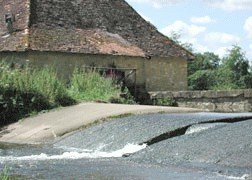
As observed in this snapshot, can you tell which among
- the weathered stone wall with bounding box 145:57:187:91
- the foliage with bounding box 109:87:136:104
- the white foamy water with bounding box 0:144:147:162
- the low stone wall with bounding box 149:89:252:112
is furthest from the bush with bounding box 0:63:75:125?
the weathered stone wall with bounding box 145:57:187:91

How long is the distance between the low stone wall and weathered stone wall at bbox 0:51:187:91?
21.0 feet

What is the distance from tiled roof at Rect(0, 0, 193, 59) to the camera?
29.8 metres

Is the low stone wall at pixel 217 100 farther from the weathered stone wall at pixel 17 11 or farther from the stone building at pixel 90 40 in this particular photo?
the weathered stone wall at pixel 17 11

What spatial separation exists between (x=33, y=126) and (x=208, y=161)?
8.21 meters

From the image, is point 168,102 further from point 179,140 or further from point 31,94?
point 179,140

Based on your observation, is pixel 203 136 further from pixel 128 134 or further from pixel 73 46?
pixel 73 46

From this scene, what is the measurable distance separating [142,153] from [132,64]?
20.7 m

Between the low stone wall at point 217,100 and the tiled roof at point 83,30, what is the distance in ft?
24.5

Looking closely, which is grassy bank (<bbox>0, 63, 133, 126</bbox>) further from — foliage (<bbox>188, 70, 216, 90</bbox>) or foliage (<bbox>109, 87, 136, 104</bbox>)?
foliage (<bbox>188, 70, 216, 90</bbox>)

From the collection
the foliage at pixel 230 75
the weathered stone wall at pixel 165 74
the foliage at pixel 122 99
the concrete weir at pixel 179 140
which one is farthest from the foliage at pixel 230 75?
the concrete weir at pixel 179 140

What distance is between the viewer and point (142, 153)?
11953mm

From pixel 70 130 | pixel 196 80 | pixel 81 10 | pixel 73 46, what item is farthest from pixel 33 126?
pixel 196 80

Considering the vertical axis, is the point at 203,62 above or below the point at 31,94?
above

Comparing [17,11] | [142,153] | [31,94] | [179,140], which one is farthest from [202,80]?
[142,153]
